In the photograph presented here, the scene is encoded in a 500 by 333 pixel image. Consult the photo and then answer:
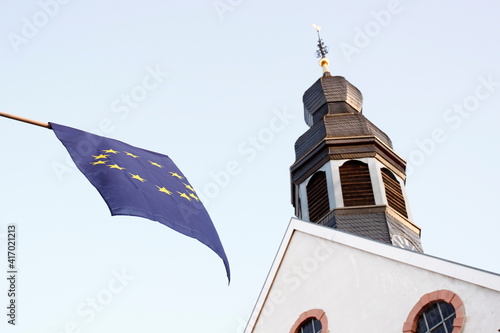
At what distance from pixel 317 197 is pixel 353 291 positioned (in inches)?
380

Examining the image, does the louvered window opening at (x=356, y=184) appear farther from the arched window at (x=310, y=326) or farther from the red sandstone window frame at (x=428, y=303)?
the red sandstone window frame at (x=428, y=303)

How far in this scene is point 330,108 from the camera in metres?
32.5

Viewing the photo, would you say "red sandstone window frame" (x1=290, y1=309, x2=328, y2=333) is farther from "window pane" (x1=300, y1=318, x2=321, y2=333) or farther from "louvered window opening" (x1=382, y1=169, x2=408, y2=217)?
"louvered window opening" (x1=382, y1=169, x2=408, y2=217)

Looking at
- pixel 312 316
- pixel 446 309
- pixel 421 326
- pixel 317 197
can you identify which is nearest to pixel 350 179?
pixel 317 197

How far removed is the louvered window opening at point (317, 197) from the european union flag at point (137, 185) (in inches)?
562

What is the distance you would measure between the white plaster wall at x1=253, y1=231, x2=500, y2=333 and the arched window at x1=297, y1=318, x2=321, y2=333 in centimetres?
30

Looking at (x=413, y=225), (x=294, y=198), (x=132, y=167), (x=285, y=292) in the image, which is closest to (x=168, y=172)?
(x=132, y=167)

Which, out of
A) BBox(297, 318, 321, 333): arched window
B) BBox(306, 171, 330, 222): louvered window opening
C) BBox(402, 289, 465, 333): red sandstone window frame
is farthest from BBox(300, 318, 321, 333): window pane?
BBox(306, 171, 330, 222): louvered window opening

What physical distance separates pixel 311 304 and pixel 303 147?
11.9 meters

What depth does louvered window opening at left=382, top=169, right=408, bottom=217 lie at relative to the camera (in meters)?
27.5

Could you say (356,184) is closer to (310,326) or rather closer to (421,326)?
(310,326)

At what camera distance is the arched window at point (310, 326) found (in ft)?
61.4

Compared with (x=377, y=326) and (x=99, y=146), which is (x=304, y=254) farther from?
(x=99, y=146)

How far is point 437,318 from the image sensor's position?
1625 cm
